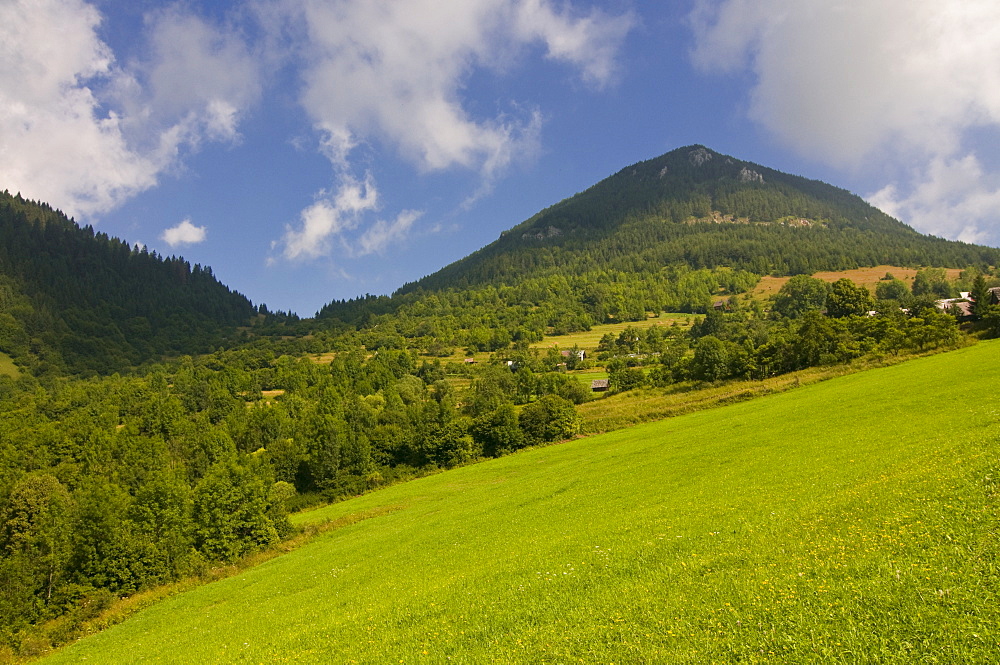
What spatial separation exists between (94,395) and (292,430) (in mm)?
100464

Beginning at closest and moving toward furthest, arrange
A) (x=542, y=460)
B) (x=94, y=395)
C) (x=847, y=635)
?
(x=847, y=635) → (x=542, y=460) → (x=94, y=395)

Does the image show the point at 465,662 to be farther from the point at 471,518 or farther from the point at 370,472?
the point at 370,472

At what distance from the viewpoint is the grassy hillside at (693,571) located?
33.8 ft

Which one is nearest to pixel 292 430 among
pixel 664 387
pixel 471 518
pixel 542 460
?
pixel 542 460

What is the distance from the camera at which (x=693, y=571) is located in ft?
48.3

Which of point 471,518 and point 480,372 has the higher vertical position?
point 480,372

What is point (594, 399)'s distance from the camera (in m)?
119

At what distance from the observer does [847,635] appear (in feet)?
31.1

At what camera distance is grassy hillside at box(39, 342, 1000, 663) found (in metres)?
10.3

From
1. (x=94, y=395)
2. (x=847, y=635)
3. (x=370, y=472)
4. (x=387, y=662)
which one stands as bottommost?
(x=370, y=472)

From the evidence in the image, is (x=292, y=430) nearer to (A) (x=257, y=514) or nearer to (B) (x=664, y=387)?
(A) (x=257, y=514)

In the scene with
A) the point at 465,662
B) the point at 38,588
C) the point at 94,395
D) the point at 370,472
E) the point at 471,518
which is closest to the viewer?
the point at 465,662

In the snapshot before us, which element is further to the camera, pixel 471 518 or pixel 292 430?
pixel 292 430

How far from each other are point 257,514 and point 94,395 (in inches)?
6445
